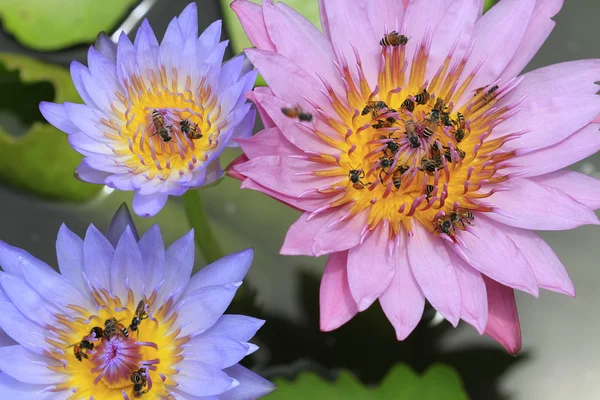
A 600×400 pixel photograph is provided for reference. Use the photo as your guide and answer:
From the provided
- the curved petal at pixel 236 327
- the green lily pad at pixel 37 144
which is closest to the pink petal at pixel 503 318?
the curved petal at pixel 236 327

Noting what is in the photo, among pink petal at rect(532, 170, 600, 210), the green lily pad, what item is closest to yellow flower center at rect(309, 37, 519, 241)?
pink petal at rect(532, 170, 600, 210)

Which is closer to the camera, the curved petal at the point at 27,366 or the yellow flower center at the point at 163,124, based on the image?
the curved petal at the point at 27,366

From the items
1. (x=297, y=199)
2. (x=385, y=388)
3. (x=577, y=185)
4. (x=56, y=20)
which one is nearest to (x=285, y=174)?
(x=297, y=199)

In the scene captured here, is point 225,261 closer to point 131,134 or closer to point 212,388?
point 212,388

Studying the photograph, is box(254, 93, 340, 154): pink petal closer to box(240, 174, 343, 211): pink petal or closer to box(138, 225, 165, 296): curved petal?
box(240, 174, 343, 211): pink petal

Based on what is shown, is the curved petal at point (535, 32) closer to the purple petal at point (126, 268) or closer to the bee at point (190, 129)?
the bee at point (190, 129)

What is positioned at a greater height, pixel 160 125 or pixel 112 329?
pixel 160 125

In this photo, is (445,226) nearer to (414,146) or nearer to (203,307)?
(414,146)
